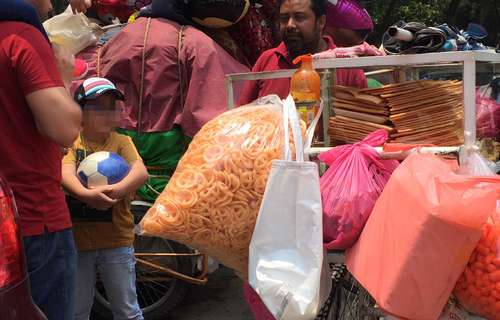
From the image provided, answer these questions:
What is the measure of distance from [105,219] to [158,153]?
3.83ft

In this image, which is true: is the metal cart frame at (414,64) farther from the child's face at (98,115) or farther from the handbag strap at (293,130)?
the child's face at (98,115)

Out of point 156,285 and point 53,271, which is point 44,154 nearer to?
point 53,271

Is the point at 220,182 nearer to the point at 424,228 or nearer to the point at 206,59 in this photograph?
the point at 424,228

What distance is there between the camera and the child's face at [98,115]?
10.6 feet

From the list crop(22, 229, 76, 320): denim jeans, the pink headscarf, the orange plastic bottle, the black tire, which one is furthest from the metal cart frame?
the pink headscarf

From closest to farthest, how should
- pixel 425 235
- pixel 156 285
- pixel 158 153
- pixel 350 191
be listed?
pixel 425 235 → pixel 350 191 → pixel 158 153 → pixel 156 285

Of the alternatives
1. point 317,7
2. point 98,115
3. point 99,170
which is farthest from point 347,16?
point 99,170

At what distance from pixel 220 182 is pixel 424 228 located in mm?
721

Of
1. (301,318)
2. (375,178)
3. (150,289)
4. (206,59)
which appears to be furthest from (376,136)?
(150,289)

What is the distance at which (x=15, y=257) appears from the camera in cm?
142

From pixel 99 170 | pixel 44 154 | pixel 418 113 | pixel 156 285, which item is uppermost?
pixel 44 154

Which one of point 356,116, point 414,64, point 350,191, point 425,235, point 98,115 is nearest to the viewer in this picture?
point 425,235

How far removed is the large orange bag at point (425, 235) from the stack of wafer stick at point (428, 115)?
55cm

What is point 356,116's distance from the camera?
251cm
